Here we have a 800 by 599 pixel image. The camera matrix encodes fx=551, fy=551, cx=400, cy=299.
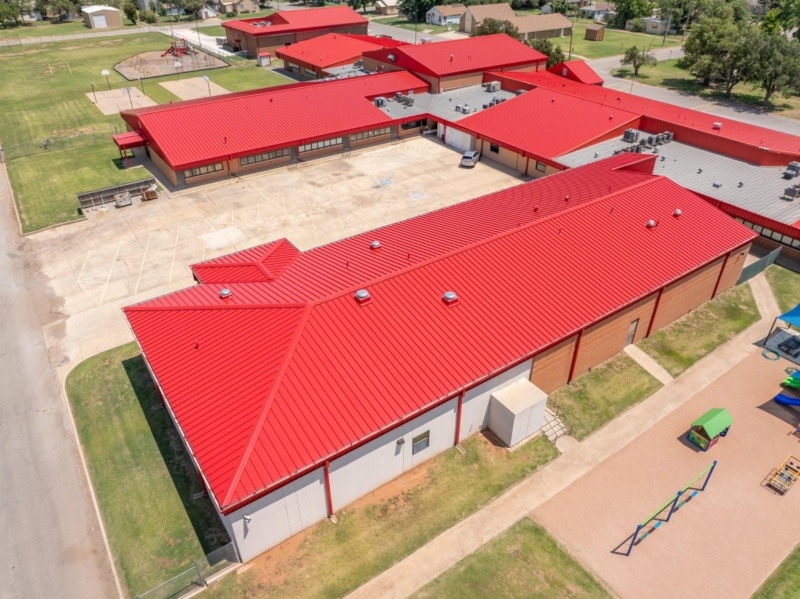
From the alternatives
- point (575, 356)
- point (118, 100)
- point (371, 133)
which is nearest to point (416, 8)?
point (118, 100)

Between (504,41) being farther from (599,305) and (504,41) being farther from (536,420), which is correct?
(536,420)

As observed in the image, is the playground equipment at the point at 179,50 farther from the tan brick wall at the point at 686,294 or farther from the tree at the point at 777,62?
the tan brick wall at the point at 686,294

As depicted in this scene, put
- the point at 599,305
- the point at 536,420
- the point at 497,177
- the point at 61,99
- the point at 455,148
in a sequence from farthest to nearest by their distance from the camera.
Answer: the point at 61,99 → the point at 455,148 → the point at 497,177 → the point at 599,305 → the point at 536,420

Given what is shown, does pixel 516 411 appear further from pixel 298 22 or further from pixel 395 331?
pixel 298 22

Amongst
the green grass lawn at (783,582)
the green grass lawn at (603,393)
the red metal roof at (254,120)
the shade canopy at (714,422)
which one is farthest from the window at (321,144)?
the green grass lawn at (783,582)

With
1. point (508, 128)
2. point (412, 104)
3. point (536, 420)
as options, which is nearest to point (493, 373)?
point (536, 420)
